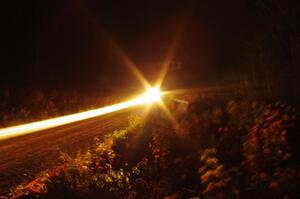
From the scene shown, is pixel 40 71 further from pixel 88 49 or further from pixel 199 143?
pixel 199 143

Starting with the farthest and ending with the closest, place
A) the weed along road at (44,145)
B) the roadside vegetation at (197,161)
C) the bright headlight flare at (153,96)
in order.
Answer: the bright headlight flare at (153,96), the weed along road at (44,145), the roadside vegetation at (197,161)

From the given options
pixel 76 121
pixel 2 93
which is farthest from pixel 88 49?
pixel 76 121

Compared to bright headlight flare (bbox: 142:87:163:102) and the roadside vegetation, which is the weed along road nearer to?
the roadside vegetation

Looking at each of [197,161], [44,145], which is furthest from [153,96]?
[197,161]

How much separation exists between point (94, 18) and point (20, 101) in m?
17.5

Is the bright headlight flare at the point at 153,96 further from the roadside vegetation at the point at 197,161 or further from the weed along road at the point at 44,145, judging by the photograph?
the roadside vegetation at the point at 197,161

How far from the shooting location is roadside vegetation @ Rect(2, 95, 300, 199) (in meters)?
5.24

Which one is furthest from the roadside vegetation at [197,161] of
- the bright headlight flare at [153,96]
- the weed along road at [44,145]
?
the bright headlight flare at [153,96]

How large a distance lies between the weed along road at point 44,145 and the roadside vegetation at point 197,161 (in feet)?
2.24

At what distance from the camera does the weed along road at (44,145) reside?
32.3ft

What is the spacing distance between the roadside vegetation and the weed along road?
2.24 ft

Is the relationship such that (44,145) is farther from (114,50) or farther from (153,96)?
(114,50)

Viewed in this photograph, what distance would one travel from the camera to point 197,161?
7.54 m

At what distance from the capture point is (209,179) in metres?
5.57
